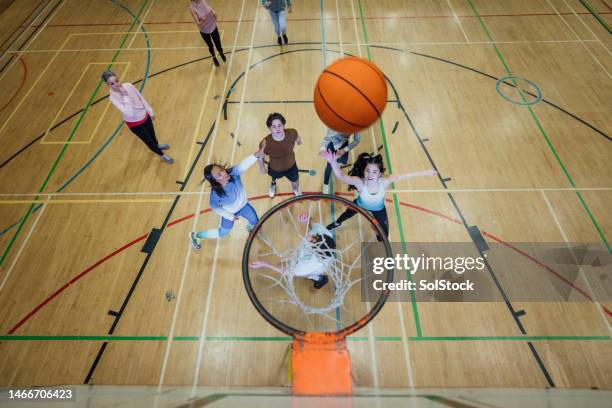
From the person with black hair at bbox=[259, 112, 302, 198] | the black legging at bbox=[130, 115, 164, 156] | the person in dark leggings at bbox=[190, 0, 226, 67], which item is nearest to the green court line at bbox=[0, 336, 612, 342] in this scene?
the person with black hair at bbox=[259, 112, 302, 198]

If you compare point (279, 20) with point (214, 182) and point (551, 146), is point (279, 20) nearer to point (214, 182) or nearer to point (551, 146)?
point (214, 182)

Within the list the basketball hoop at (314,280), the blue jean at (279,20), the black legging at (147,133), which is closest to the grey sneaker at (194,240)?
the basketball hoop at (314,280)

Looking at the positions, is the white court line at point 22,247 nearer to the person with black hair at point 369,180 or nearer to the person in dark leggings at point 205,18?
the person in dark leggings at point 205,18

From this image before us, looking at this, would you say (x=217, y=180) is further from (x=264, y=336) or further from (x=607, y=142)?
(x=607, y=142)

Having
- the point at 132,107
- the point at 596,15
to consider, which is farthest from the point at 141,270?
the point at 596,15

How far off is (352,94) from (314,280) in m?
2.30

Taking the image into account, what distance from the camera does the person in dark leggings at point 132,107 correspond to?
4.17m

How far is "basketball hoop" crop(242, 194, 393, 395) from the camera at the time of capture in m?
2.65

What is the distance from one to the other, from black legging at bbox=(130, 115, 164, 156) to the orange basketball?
311 cm

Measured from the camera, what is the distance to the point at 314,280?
3.97 meters

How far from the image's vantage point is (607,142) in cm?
538

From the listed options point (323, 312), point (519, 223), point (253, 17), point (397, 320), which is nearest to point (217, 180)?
point (323, 312)

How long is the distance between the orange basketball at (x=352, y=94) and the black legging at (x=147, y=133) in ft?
10.2

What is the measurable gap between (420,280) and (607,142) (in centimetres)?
447
